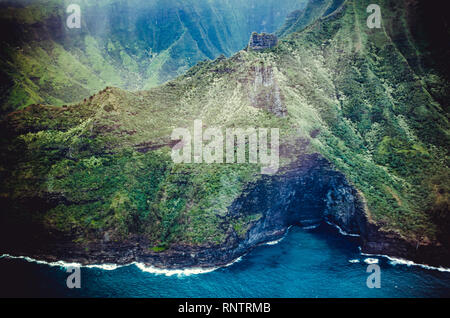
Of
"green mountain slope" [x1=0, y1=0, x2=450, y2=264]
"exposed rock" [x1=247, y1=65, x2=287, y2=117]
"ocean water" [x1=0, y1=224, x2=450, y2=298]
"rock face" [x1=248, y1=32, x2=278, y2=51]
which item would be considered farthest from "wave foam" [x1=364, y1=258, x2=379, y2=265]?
"rock face" [x1=248, y1=32, x2=278, y2=51]

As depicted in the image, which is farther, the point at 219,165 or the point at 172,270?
the point at 219,165

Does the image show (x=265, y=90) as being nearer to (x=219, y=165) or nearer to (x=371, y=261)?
(x=219, y=165)

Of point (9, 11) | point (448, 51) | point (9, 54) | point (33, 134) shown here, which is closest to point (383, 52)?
point (448, 51)

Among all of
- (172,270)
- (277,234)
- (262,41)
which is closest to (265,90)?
(262,41)

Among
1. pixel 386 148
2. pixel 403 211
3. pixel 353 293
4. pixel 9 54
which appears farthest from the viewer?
pixel 9 54

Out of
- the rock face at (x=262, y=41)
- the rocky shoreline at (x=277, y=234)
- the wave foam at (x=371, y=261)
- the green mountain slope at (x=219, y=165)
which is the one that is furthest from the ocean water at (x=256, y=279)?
the rock face at (x=262, y=41)

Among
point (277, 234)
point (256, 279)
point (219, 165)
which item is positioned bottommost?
point (256, 279)

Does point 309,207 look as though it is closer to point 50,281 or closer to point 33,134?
point 50,281
